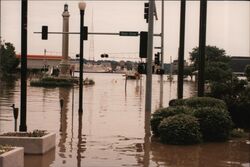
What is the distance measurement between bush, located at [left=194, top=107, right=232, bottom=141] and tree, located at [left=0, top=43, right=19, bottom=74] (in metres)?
85.7

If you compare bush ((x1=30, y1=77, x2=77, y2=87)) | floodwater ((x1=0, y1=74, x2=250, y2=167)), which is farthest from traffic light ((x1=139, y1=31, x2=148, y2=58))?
bush ((x1=30, y1=77, x2=77, y2=87))

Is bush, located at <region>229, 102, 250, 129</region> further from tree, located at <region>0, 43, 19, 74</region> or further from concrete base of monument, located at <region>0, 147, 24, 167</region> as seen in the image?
tree, located at <region>0, 43, 19, 74</region>

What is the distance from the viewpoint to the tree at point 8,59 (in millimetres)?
100506

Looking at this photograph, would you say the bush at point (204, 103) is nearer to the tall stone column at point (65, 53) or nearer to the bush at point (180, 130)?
the bush at point (180, 130)

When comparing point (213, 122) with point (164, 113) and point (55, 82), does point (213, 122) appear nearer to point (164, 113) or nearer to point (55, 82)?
point (164, 113)

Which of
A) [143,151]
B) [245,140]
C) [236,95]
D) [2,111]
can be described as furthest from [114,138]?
[2,111]

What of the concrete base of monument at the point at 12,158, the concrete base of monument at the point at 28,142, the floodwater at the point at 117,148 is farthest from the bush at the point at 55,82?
the concrete base of monument at the point at 12,158

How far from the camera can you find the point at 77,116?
80.6 ft

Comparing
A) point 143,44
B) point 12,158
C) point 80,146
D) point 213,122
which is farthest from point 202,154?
point 143,44

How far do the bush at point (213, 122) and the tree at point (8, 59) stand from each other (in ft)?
281

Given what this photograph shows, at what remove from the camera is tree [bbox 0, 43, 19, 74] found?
100506 millimetres

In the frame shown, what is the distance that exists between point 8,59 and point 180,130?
91.9m

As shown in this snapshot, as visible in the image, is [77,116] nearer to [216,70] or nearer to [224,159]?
[224,159]

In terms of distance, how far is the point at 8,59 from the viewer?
4097 inches
